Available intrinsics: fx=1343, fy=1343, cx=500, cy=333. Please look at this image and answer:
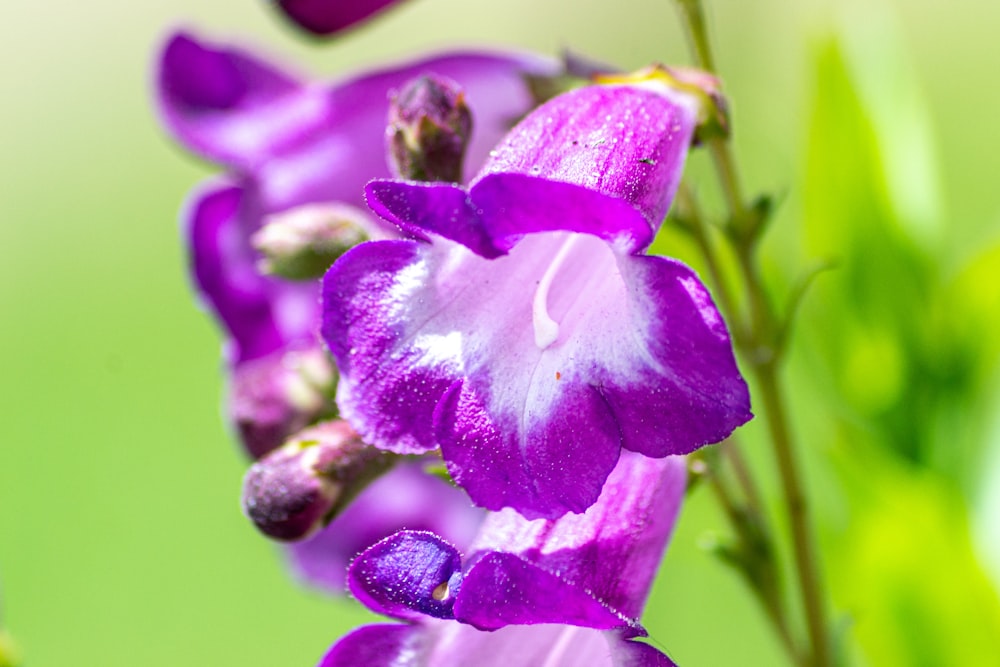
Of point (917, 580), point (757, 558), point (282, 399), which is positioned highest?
point (282, 399)

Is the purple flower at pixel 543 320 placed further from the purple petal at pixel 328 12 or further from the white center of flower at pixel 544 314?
the purple petal at pixel 328 12

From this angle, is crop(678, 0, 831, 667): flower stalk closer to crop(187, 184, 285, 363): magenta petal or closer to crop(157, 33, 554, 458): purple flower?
crop(157, 33, 554, 458): purple flower

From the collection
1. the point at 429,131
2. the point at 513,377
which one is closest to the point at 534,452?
the point at 513,377

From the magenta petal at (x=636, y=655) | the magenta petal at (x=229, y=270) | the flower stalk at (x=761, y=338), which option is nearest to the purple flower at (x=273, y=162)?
the magenta petal at (x=229, y=270)

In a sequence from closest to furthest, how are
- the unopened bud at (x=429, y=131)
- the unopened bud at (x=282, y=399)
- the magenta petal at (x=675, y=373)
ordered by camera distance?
the magenta petal at (x=675, y=373)
the unopened bud at (x=429, y=131)
the unopened bud at (x=282, y=399)

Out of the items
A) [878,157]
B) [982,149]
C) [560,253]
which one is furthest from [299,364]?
[982,149]

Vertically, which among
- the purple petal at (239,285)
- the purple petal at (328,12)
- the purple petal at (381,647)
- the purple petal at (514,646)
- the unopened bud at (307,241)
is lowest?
the purple petal at (514,646)

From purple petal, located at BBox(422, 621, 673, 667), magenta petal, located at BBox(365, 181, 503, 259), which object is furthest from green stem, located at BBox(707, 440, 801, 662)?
magenta petal, located at BBox(365, 181, 503, 259)

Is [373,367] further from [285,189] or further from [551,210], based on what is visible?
[285,189]
